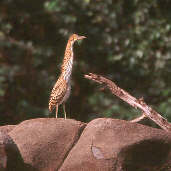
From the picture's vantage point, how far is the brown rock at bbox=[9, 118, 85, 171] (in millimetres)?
7531

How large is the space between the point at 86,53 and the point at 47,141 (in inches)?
308

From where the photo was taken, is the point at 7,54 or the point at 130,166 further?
the point at 7,54

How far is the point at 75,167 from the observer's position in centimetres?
734

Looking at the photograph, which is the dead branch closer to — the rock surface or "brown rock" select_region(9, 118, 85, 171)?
the rock surface

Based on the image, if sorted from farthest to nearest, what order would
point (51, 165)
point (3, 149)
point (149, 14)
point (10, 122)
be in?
1. point (10, 122)
2. point (149, 14)
3. point (51, 165)
4. point (3, 149)

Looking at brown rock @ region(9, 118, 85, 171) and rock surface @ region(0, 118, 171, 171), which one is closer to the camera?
rock surface @ region(0, 118, 171, 171)

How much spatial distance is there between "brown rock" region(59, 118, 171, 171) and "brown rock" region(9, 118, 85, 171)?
0.42 ft

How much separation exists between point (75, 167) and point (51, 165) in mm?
358

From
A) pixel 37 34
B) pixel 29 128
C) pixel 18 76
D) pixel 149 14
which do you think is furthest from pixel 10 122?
pixel 29 128

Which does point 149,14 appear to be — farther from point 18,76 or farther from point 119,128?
point 119,128

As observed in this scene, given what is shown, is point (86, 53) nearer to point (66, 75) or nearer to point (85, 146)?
→ point (66, 75)

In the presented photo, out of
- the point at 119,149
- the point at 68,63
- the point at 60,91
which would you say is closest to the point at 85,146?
the point at 119,149

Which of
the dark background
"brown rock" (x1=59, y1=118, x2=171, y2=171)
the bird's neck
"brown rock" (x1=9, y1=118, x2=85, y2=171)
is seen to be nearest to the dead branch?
the bird's neck

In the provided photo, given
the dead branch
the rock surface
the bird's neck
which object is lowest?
the rock surface
